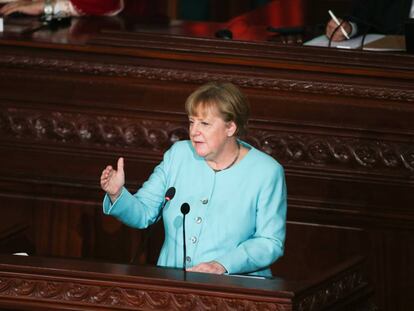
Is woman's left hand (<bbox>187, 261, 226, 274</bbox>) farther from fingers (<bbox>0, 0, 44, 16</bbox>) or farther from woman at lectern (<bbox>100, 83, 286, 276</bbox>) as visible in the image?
fingers (<bbox>0, 0, 44, 16</bbox>)

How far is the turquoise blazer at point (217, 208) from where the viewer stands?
15.2 feet

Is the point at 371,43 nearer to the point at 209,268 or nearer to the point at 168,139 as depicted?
the point at 168,139

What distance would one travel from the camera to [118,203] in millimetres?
4645

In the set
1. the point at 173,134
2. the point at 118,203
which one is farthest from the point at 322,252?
the point at 118,203

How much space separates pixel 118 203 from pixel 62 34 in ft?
5.65

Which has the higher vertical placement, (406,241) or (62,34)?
(62,34)

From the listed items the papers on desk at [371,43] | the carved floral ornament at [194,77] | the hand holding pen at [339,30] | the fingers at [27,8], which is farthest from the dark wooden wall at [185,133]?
the fingers at [27,8]

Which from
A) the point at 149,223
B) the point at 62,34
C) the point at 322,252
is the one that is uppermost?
the point at 62,34

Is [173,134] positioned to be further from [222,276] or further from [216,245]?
[222,276]

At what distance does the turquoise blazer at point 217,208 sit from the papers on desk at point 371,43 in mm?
1273

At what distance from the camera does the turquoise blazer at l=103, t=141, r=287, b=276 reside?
15.2 feet

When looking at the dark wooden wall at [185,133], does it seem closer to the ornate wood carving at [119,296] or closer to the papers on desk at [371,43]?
the papers on desk at [371,43]

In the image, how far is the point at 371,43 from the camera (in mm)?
6016

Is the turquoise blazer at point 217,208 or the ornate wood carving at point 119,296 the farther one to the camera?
the turquoise blazer at point 217,208
